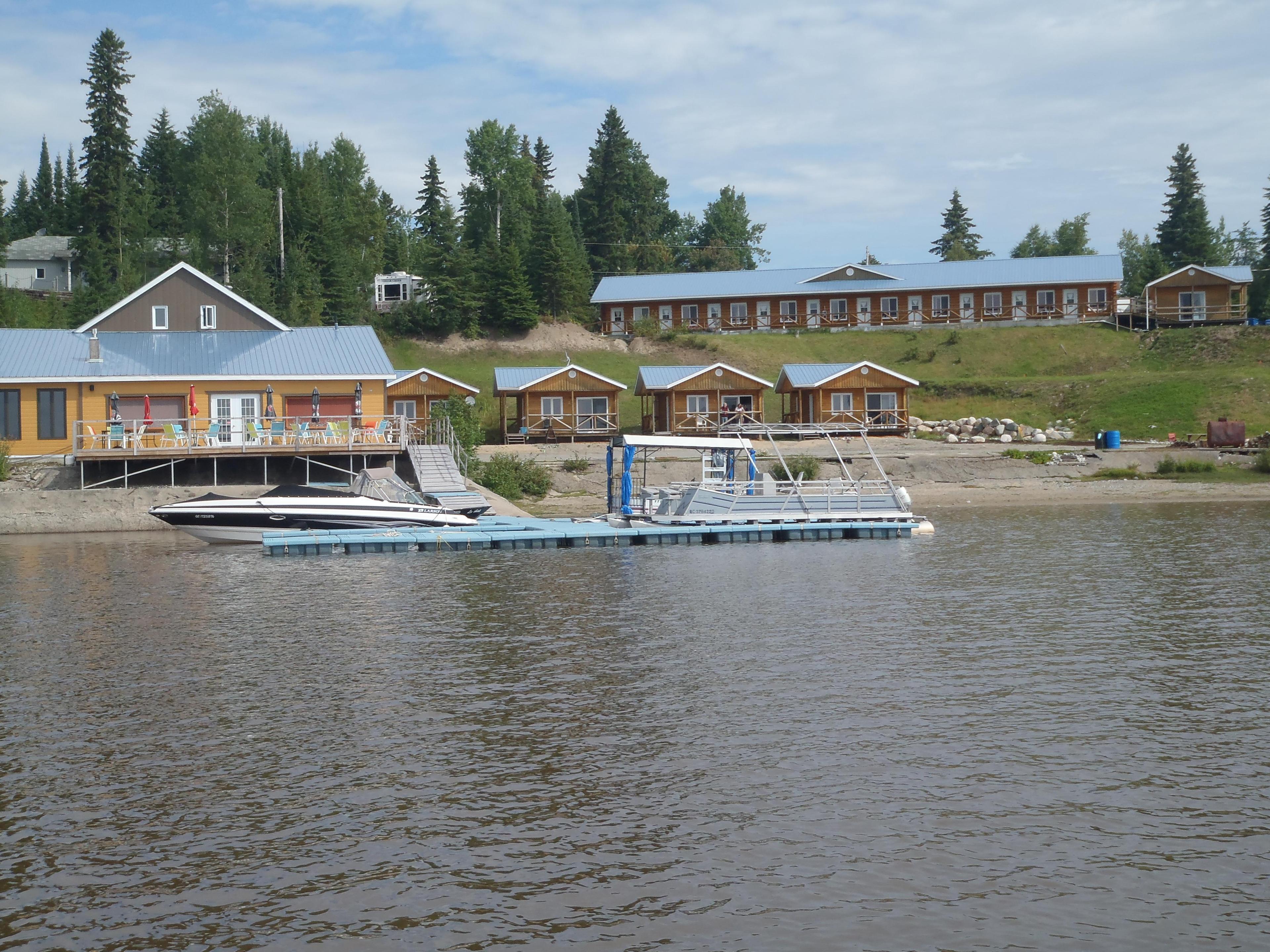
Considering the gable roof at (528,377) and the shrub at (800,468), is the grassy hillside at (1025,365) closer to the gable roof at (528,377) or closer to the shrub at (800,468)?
the gable roof at (528,377)

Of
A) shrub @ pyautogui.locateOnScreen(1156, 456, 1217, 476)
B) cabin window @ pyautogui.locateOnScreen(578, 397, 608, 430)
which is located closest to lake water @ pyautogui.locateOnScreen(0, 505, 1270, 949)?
shrub @ pyautogui.locateOnScreen(1156, 456, 1217, 476)

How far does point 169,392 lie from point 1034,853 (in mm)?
40515

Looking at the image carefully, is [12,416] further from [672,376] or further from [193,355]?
[672,376]

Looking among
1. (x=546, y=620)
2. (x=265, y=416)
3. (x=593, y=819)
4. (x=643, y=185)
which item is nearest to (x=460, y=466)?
(x=265, y=416)

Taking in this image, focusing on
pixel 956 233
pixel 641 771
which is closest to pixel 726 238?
pixel 956 233

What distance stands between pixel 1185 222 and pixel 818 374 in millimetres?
54063

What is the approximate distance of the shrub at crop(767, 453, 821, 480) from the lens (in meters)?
47.0

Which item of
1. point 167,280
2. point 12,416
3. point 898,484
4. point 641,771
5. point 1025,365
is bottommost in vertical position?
point 641,771

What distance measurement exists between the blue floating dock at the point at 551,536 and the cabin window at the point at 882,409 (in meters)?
27.1

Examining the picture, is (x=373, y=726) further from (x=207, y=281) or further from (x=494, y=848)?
(x=207, y=281)

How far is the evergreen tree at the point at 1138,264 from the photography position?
88250mm

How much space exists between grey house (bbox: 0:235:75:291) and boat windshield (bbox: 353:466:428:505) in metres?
62.1

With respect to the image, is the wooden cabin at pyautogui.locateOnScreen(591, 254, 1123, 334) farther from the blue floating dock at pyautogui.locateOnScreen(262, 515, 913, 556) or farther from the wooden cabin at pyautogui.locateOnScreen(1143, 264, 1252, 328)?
the blue floating dock at pyautogui.locateOnScreen(262, 515, 913, 556)

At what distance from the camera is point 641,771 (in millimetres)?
12266
